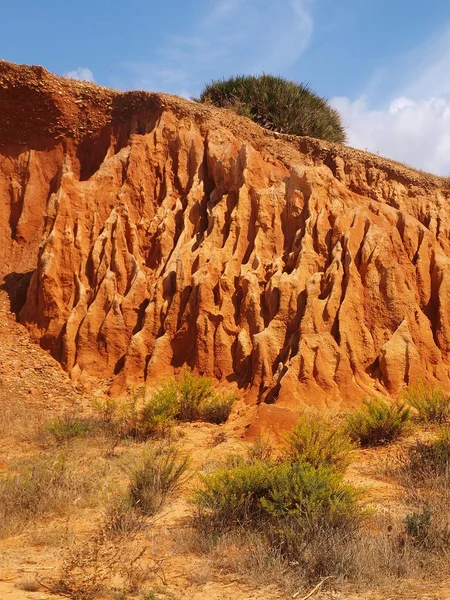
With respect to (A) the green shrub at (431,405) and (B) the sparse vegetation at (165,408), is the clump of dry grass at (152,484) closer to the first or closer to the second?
(B) the sparse vegetation at (165,408)

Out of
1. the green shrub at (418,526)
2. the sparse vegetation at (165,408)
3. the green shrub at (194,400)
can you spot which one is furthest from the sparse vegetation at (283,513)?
the green shrub at (194,400)

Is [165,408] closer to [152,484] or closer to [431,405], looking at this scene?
[152,484]

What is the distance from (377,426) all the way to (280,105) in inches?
537

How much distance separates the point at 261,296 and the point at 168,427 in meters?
4.01

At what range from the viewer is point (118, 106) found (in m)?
18.9

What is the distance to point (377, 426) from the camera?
10477mm

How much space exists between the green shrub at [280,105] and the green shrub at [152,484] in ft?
46.9

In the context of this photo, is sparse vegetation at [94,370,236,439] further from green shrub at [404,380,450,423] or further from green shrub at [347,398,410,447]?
green shrub at [404,380,450,423]

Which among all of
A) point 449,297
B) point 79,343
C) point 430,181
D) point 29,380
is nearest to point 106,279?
point 79,343

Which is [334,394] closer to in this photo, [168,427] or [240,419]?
[240,419]

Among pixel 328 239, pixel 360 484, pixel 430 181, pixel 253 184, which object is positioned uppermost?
pixel 430 181

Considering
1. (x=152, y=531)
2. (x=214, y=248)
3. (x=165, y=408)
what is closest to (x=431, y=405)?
(x=165, y=408)

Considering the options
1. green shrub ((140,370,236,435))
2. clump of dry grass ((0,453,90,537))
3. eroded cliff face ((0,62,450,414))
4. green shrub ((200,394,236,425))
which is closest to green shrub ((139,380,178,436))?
green shrub ((140,370,236,435))

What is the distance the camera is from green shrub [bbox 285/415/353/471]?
8594 millimetres
